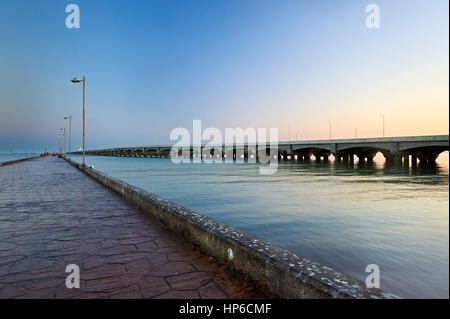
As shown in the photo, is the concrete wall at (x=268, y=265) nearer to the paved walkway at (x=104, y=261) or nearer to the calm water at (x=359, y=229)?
the paved walkway at (x=104, y=261)

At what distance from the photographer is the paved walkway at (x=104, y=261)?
2979 mm

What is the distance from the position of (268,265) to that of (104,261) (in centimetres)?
233

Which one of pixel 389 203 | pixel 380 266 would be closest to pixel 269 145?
pixel 389 203

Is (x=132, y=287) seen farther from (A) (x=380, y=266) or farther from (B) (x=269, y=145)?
(B) (x=269, y=145)

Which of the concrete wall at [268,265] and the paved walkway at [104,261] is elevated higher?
the concrete wall at [268,265]

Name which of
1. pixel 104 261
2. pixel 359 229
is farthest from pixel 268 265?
pixel 359 229

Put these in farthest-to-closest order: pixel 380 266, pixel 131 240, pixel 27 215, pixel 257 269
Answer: pixel 27 215, pixel 380 266, pixel 131 240, pixel 257 269

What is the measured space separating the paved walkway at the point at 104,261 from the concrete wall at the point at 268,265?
16 cm

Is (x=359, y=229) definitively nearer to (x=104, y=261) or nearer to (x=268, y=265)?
(x=268, y=265)

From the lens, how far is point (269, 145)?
78500mm

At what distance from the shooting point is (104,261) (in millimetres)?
3828

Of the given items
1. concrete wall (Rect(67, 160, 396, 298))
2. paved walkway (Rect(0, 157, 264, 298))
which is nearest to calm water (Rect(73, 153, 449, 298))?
concrete wall (Rect(67, 160, 396, 298))

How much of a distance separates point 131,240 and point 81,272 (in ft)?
4.25

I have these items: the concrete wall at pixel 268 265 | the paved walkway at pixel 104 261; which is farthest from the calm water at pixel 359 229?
the paved walkway at pixel 104 261
